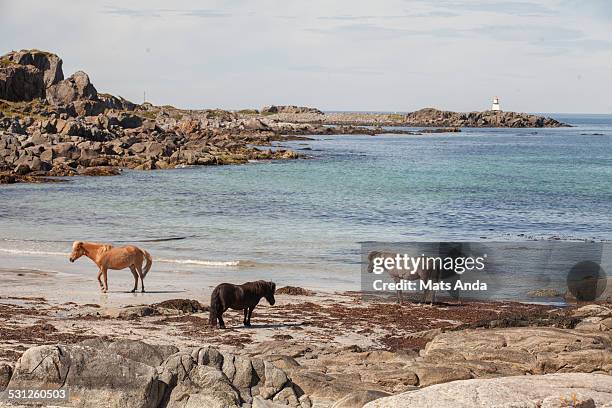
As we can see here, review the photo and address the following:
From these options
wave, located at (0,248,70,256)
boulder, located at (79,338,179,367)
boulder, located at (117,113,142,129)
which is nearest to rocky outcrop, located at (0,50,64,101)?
boulder, located at (117,113,142,129)

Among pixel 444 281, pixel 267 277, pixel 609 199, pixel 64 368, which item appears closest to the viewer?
pixel 64 368

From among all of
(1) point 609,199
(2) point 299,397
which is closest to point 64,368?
(2) point 299,397

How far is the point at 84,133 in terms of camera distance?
271ft

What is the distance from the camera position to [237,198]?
5203cm

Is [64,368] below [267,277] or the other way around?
the other way around

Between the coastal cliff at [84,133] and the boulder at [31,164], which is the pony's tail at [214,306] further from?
the boulder at [31,164]

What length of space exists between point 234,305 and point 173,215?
2610 centimetres

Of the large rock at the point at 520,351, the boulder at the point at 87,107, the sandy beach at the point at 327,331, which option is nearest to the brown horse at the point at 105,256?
the sandy beach at the point at 327,331

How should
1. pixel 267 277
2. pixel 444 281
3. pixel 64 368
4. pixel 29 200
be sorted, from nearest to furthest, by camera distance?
1. pixel 64 368
2. pixel 444 281
3. pixel 267 277
4. pixel 29 200

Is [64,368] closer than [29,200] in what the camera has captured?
Yes

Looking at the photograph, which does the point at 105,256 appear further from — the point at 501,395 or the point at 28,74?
the point at 28,74

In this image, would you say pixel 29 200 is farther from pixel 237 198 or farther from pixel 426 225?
pixel 426 225

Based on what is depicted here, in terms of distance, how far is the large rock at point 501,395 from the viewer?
340 inches

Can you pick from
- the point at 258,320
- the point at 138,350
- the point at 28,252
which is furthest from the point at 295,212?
the point at 138,350
